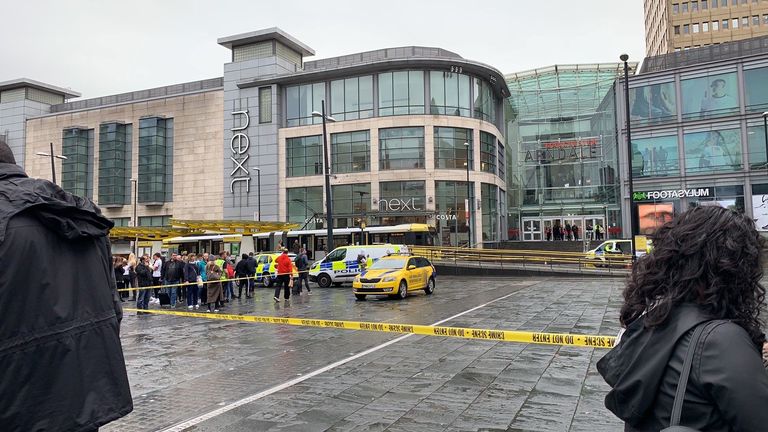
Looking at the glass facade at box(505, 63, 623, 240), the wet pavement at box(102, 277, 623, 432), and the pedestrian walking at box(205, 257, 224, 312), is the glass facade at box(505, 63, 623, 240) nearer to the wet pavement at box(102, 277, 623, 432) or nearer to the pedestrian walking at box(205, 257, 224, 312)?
the pedestrian walking at box(205, 257, 224, 312)

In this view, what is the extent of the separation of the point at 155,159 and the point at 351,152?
24794 mm

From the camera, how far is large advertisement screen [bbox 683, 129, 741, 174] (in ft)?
129

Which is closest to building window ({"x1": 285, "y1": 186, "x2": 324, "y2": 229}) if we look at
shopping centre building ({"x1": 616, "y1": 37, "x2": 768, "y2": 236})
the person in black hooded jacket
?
shopping centre building ({"x1": 616, "y1": 37, "x2": 768, "y2": 236})

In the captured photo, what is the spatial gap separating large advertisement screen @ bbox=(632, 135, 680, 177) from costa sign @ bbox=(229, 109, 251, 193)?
34648 mm

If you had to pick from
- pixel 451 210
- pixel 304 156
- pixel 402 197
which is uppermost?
pixel 304 156

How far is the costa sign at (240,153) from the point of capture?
170 feet

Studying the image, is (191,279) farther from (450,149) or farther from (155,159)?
(155,159)

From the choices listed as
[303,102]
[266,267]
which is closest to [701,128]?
[303,102]

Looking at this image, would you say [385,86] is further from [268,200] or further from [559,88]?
[559,88]

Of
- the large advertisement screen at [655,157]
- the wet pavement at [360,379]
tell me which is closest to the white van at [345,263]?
the wet pavement at [360,379]

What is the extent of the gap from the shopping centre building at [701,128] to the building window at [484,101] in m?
12.4

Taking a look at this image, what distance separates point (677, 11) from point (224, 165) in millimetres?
76843

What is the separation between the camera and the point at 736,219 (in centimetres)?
180

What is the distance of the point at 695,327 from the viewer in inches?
63.2
